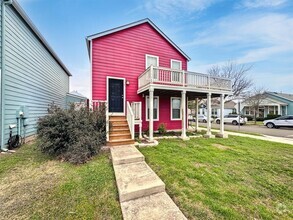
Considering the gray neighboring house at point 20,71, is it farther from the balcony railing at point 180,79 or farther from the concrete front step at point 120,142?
the balcony railing at point 180,79

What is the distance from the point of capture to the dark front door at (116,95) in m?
8.59

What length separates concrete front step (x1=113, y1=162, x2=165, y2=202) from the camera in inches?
113

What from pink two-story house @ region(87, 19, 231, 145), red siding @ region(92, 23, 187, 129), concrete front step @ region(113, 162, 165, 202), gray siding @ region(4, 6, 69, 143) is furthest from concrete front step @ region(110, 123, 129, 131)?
gray siding @ region(4, 6, 69, 143)

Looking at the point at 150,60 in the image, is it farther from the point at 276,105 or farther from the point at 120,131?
the point at 276,105

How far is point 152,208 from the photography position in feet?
8.48

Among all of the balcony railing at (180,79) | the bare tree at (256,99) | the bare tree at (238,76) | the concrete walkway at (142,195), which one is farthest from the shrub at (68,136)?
the bare tree at (256,99)

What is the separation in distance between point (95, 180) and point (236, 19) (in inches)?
573

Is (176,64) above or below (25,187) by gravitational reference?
above

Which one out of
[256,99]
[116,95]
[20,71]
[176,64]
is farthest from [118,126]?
[256,99]

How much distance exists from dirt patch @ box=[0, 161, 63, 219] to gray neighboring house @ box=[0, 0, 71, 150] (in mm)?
2752

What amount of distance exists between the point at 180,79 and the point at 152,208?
6.64 meters

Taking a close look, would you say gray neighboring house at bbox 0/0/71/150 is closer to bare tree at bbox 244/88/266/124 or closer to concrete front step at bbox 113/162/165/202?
concrete front step at bbox 113/162/165/202


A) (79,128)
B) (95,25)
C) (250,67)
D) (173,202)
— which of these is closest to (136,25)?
(95,25)

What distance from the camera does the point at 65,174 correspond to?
3.77m
